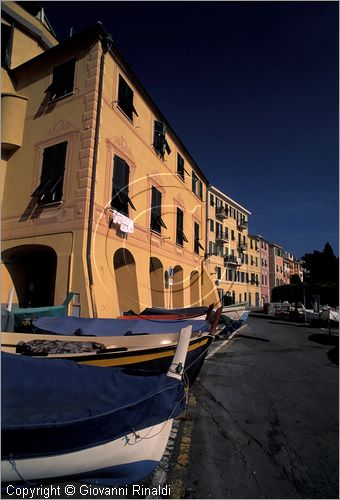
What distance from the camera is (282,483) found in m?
2.95

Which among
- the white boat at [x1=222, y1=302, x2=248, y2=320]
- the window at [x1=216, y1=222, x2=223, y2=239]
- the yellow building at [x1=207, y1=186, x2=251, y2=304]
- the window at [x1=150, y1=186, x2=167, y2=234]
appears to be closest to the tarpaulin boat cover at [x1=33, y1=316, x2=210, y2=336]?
the white boat at [x1=222, y1=302, x2=248, y2=320]

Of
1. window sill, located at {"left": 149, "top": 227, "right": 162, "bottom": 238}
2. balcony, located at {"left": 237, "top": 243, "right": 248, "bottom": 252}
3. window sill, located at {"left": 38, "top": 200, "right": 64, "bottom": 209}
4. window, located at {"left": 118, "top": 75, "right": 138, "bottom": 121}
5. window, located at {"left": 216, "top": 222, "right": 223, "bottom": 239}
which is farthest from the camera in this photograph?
balcony, located at {"left": 237, "top": 243, "right": 248, "bottom": 252}

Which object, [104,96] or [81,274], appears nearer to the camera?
[81,274]

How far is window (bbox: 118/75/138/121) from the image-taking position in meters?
12.1

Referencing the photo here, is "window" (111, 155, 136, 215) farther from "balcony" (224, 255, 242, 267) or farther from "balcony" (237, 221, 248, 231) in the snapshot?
"balcony" (237, 221, 248, 231)

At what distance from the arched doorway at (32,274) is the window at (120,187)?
11.1 ft

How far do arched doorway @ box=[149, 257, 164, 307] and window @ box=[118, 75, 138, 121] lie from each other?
6.75 m

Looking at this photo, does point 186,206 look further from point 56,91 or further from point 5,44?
point 5,44

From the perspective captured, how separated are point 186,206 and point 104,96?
8562mm

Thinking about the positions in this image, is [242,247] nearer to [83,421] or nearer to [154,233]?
[154,233]

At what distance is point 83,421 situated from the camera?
246 centimetres

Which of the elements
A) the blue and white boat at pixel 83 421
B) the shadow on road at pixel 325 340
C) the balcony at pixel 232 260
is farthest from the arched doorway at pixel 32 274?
the balcony at pixel 232 260

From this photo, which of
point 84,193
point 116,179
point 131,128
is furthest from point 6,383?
point 131,128

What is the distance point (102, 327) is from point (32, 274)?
23.7ft
